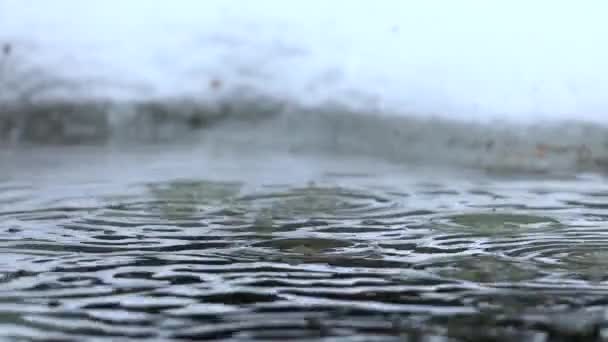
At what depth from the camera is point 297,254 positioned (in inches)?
138

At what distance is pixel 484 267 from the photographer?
333cm

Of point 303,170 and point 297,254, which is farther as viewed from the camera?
point 303,170

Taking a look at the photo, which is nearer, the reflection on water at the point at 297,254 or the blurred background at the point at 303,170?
the reflection on water at the point at 297,254

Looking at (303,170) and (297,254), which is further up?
(303,170)

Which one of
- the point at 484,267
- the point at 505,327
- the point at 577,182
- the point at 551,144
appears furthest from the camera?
the point at 551,144

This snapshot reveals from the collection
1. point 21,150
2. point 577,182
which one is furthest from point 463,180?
point 21,150

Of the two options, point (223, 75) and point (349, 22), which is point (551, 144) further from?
point (223, 75)

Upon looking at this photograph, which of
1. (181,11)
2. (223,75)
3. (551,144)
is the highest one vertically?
(181,11)

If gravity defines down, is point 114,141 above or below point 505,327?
above

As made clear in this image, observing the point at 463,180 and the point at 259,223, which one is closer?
the point at 259,223

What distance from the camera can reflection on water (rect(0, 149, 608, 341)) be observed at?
2666 millimetres

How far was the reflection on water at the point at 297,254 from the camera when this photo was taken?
8.75 feet

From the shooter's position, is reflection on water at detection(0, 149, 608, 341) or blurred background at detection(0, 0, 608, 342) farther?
blurred background at detection(0, 0, 608, 342)

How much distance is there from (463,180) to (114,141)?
80.1 inches
